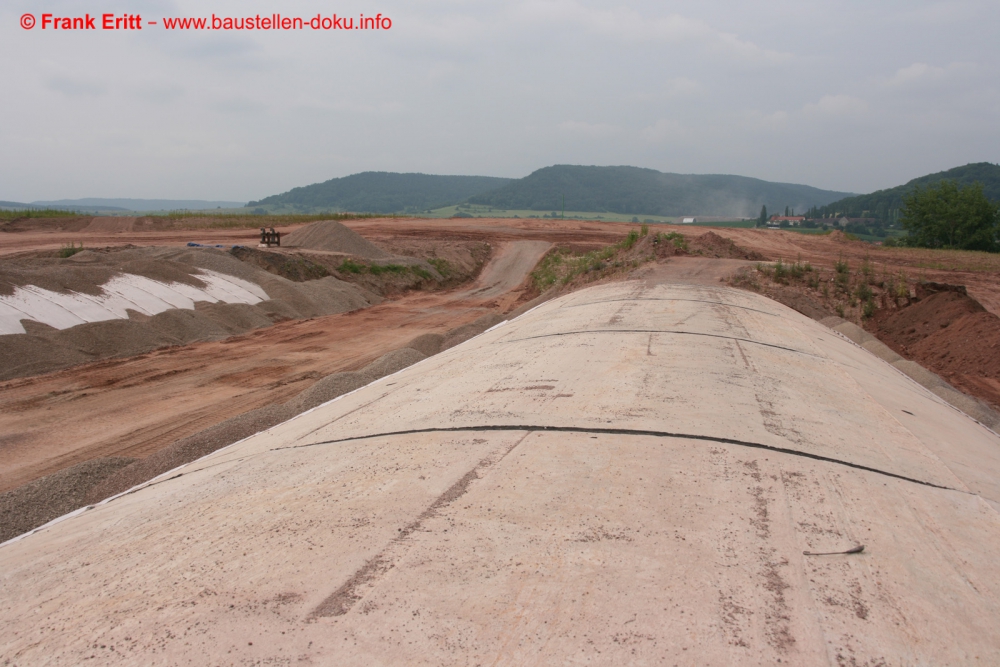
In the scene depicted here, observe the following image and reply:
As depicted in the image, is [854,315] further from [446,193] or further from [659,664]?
[446,193]

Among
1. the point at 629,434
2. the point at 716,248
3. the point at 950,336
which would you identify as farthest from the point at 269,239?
the point at 629,434

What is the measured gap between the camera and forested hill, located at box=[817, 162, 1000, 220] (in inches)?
3241

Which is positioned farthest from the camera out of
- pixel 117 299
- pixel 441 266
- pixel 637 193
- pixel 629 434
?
pixel 637 193

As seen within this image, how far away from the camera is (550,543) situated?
3.22 metres

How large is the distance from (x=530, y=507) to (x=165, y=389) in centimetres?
898

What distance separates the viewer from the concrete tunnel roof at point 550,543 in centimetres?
258

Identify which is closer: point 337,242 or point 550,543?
point 550,543

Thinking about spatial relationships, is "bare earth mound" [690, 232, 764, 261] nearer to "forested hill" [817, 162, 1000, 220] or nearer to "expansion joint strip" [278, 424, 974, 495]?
"expansion joint strip" [278, 424, 974, 495]

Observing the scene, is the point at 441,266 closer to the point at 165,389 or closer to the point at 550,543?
the point at 165,389

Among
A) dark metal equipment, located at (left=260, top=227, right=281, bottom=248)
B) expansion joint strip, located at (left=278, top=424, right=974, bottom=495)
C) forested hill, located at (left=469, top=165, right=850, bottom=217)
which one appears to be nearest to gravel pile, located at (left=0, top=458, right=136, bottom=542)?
expansion joint strip, located at (left=278, top=424, right=974, bottom=495)

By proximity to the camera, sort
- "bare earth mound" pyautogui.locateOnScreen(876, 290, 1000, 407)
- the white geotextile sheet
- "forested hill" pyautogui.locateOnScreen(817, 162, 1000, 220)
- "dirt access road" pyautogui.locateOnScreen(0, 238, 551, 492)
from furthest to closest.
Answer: "forested hill" pyautogui.locateOnScreen(817, 162, 1000, 220), the white geotextile sheet, "bare earth mound" pyautogui.locateOnScreen(876, 290, 1000, 407), "dirt access road" pyautogui.locateOnScreen(0, 238, 551, 492)

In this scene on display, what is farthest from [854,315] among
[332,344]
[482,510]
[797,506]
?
[482,510]

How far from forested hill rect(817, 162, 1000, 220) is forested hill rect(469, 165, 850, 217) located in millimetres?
37144

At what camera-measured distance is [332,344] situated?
14453mm
